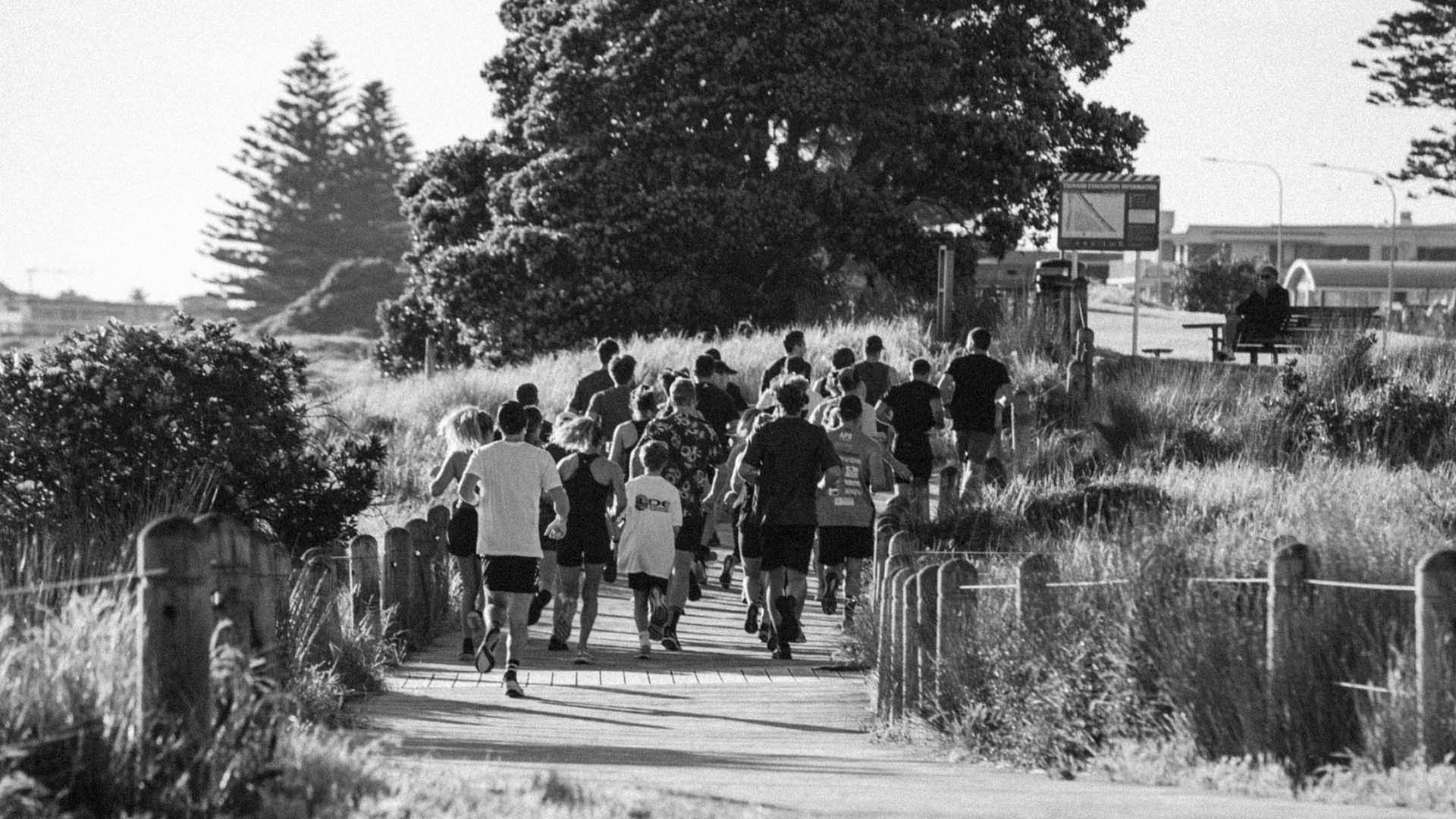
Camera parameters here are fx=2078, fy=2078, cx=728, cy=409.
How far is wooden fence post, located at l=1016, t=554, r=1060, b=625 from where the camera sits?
10086mm

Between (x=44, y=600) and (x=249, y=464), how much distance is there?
25.9ft

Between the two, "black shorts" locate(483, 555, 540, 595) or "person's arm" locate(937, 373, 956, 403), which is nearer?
"black shorts" locate(483, 555, 540, 595)

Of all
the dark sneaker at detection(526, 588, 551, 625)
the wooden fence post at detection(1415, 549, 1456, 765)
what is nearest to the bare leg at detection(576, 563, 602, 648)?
the dark sneaker at detection(526, 588, 551, 625)

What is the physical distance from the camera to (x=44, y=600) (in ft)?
30.9

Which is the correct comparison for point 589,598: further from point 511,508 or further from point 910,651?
point 910,651

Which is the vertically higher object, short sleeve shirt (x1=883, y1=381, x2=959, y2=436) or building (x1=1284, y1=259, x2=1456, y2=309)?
building (x1=1284, y1=259, x2=1456, y2=309)

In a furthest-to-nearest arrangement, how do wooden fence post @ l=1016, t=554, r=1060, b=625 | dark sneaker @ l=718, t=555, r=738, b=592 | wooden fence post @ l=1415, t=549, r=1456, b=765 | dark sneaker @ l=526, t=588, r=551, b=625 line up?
dark sneaker @ l=718, t=555, r=738, b=592, dark sneaker @ l=526, t=588, r=551, b=625, wooden fence post @ l=1016, t=554, r=1060, b=625, wooden fence post @ l=1415, t=549, r=1456, b=765

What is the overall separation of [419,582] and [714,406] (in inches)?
140

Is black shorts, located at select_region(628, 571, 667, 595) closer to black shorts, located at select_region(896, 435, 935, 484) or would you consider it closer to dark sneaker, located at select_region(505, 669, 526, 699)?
dark sneaker, located at select_region(505, 669, 526, 699)

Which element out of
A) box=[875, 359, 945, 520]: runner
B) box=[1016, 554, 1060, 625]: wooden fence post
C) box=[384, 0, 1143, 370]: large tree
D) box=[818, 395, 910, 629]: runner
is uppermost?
box=[384, 0, 1143, 370]: large tree

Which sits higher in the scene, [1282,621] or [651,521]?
[651,521]

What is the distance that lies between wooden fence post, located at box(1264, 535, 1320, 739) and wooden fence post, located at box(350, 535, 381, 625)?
22.1 feet

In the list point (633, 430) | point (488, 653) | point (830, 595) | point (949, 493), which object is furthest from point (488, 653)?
point (949, 493)

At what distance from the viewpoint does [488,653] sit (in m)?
12.5
